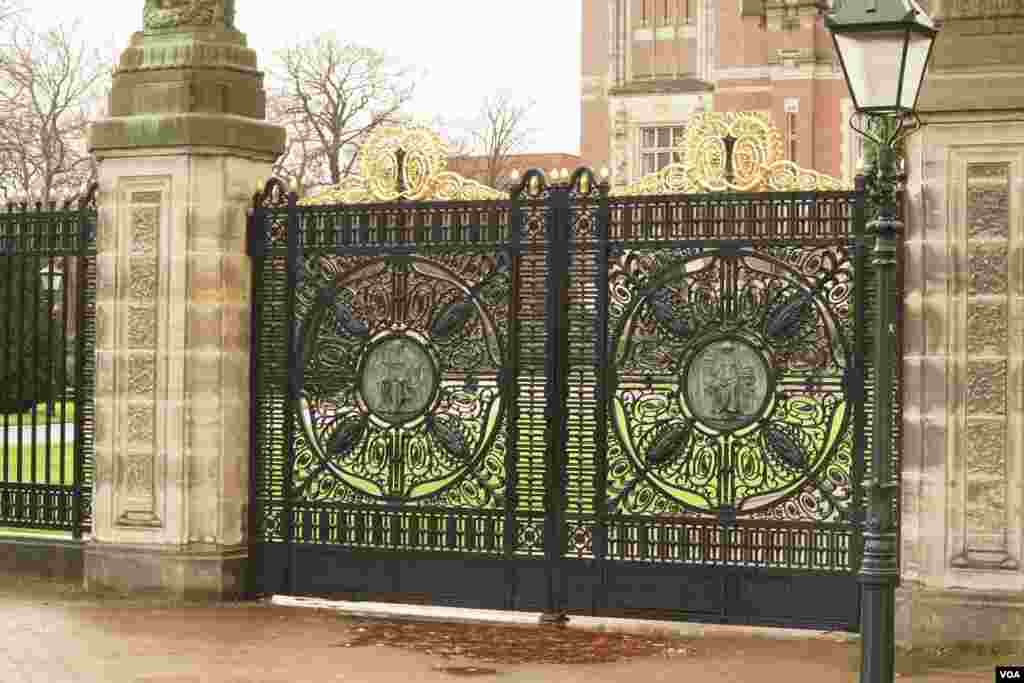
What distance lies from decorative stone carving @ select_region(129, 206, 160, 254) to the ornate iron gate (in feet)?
2.22

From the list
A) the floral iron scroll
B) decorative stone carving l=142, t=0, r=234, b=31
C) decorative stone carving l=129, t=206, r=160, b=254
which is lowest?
decorative stone carving l=129, t=206, r=160, b=254

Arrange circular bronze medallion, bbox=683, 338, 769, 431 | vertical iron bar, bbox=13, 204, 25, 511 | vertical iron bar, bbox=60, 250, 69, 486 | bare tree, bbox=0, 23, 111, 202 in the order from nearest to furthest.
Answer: circular bronze medallion, bbox=683, 338, 769, 431, vertical iron bar, bbox=60, 250, 69, 486, vertical iron bar, bbox=13, 204, 25, 511, bare tree, bbox=0, 23, 111, 202

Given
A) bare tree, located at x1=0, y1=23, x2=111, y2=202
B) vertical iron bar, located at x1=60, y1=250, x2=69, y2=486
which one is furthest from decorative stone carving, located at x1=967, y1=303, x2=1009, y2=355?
bare tree, located at x1=0, y1=23, x2=111, y2=202

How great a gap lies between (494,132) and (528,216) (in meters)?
45.5

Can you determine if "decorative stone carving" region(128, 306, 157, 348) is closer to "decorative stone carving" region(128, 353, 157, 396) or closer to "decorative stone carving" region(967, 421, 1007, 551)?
"decorative stone carving" region(128, 353, 157, 396)

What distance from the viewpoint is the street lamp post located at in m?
8.08

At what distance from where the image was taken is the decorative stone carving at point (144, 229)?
12773mm

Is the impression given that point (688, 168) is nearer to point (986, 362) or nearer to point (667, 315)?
point (667, 315)

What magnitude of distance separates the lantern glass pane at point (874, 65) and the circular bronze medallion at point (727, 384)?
11.0 ft

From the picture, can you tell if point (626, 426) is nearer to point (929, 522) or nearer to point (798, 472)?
point (798, 472)

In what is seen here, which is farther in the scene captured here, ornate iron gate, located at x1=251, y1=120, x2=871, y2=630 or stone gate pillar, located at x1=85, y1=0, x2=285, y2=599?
stone gate pillar, located at x1=85, y1=0, x2=285, y2=599

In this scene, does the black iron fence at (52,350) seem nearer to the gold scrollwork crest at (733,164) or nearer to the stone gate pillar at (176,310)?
the stone gate pillar at (176,310)

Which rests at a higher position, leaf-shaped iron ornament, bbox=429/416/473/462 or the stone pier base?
leaf-shaped iron ornament, bbox=429/416/473/462

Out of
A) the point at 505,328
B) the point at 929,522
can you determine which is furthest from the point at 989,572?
the point at 505,328
